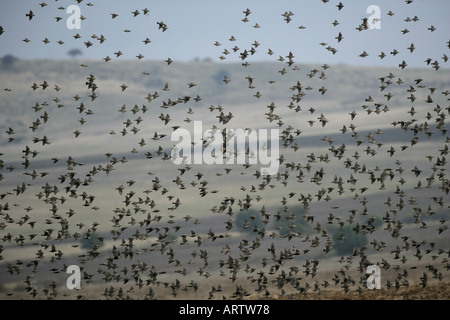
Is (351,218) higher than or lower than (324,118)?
lower

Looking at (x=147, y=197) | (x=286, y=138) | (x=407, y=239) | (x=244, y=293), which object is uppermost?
(x=286, y=138)

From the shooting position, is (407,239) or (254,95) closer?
(254,95)

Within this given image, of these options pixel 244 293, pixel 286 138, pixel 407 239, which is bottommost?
pixel 244 293

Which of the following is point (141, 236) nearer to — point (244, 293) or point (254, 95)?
point (244, 293)

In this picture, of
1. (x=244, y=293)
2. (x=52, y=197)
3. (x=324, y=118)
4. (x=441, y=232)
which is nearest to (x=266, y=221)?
(x=244, y=293)

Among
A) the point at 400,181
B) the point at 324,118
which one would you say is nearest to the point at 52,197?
the point at 324,118

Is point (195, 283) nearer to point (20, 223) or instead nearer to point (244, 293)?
point (244, 293)

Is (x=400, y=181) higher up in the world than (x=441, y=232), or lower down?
higher up

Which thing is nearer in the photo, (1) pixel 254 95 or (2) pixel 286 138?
(1) pixel 254 95

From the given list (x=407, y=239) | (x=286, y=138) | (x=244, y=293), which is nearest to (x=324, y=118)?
(x=286, y=138)
